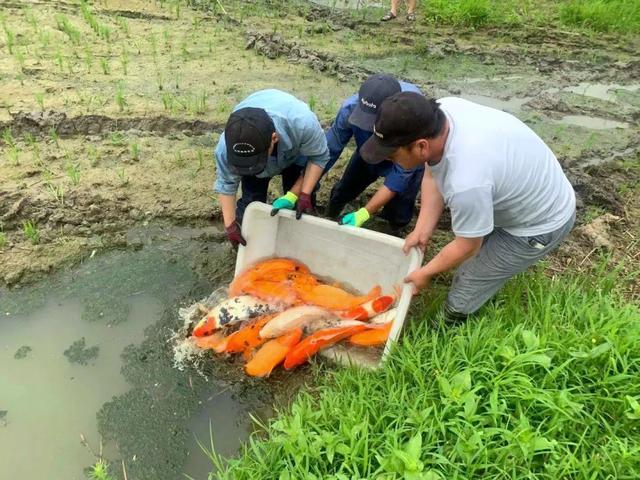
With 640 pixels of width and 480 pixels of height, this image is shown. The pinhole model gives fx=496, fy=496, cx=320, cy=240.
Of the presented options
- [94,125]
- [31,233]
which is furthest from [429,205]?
[94,125]

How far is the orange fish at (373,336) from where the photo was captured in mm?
2977

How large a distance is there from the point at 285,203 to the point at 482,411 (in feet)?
5.73

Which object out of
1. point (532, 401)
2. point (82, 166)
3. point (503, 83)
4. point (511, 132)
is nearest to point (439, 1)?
point (503, 83)

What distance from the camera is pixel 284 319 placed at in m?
3.12

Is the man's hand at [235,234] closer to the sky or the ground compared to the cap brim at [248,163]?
closer to the ground

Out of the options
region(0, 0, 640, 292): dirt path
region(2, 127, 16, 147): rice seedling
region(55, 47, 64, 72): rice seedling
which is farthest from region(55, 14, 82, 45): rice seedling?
region(2, 127, 16, 147): rice seedling

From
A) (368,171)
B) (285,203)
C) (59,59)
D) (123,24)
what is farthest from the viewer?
(123,24)

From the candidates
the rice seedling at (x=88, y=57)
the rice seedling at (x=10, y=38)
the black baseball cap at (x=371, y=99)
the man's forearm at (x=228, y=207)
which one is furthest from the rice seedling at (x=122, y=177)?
the rice seedling at (x=10, y=38)

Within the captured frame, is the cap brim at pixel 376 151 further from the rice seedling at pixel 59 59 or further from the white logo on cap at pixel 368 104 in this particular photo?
the rice seedling at pixel 59 59

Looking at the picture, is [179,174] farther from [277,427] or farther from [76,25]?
[76,25]

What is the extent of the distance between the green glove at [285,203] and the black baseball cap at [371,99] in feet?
2.25

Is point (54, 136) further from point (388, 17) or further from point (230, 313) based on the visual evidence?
point (388, 17)

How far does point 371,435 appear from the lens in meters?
2.35

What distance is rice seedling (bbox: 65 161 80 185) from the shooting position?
4.15 metres
